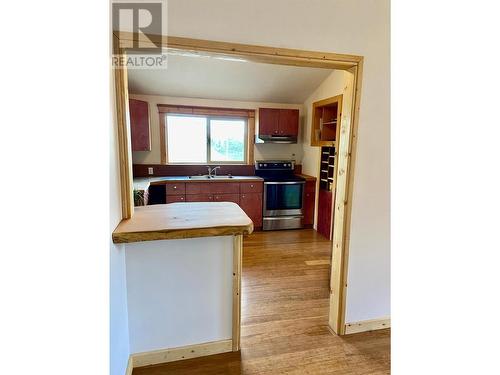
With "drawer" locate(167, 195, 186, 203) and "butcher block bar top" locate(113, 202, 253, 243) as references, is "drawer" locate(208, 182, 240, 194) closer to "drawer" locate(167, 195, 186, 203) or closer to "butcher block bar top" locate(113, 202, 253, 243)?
"drawer" locate(167, 195, 186, 203)

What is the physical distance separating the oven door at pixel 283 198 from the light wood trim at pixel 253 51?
2859mm

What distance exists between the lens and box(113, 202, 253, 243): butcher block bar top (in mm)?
1501

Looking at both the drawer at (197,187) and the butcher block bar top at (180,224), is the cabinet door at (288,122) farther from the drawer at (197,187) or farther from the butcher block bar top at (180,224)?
the butcher block bar top at (180,224)

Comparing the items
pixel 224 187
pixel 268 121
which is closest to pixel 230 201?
pixel 224 187

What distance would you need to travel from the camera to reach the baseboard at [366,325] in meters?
2.16

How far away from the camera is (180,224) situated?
166 cm

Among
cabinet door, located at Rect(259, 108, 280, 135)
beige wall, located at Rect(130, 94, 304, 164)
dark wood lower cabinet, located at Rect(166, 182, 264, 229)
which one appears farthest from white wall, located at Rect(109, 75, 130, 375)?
cabinet door, located at Rect(259, 108, 280, 135)

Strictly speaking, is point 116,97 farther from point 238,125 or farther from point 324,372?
point 238,125

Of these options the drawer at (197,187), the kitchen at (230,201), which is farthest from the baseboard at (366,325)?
the drawer at (197,187)
